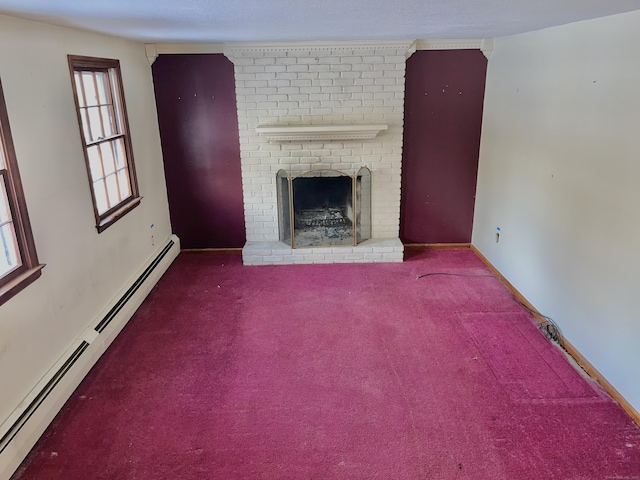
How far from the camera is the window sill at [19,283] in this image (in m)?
2.44

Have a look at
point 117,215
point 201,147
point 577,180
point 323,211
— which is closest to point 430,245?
point 323,211

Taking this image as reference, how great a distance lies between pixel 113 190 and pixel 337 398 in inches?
100

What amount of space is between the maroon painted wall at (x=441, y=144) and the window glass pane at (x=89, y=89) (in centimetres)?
296

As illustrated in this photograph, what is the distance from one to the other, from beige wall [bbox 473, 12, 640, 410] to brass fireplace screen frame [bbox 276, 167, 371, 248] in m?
1.40

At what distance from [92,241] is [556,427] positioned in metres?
3.28

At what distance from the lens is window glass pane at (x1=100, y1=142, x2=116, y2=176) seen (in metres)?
3.86

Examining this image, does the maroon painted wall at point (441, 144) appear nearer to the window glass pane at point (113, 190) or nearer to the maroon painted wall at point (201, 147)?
the maroon painted wall at point (201, 147)

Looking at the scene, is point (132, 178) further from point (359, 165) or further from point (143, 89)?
point (359, 165)

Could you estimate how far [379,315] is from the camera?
399 centimetres

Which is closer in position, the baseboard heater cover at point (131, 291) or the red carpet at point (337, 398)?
the red carpet at point (337, 398)

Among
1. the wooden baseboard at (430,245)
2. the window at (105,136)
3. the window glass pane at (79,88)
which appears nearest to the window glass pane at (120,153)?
the window at (105,136)

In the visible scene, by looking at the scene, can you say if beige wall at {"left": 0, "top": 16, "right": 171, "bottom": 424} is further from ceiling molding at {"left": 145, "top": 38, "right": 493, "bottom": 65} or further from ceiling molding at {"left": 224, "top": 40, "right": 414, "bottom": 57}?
ceiling molding at {"left": 224, "top": 40, "right": 414, "bottom": 57}

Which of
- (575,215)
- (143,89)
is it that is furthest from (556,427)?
(143,89)

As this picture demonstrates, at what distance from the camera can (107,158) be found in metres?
3.93
